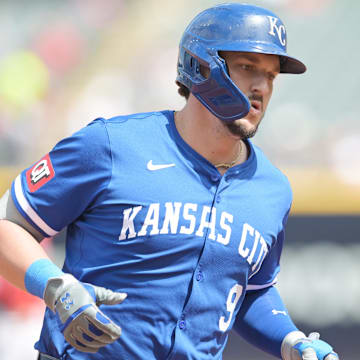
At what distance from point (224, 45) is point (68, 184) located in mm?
775

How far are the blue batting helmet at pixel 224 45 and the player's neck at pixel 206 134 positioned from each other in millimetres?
54

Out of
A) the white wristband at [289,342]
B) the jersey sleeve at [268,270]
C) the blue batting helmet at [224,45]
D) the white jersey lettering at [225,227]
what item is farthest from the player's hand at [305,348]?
the blue batting helmet at [224,45]

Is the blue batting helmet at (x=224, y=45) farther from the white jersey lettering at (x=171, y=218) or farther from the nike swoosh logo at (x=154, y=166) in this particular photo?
the white jersey lettering at (x=171, y=218)

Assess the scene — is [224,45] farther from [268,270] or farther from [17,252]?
[17,252]

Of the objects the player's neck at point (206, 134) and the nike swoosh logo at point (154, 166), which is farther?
the player's neck at point (206, 134)

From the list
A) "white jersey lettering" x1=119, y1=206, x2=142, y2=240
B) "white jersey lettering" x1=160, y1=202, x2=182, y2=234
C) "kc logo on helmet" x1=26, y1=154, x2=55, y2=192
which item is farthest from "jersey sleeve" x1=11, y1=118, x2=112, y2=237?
"white jersey lettering" x1=160, y1=202, x2=182, y2=234

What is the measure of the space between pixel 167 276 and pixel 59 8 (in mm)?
4386

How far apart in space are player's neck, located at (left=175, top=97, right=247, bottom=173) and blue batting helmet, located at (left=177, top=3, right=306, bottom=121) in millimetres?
54

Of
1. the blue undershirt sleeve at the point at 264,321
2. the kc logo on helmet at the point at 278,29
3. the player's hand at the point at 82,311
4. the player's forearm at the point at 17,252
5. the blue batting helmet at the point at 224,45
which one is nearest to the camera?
the player's hand at the point at 82,311

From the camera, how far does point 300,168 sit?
6.58 m

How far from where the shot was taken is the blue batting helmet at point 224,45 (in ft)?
9.45

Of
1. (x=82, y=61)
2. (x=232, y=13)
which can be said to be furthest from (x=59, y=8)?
(x=232, y=13)

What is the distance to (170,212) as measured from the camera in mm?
2754

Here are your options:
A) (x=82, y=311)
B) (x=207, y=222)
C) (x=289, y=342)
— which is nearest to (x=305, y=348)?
(x=289, y=342)
